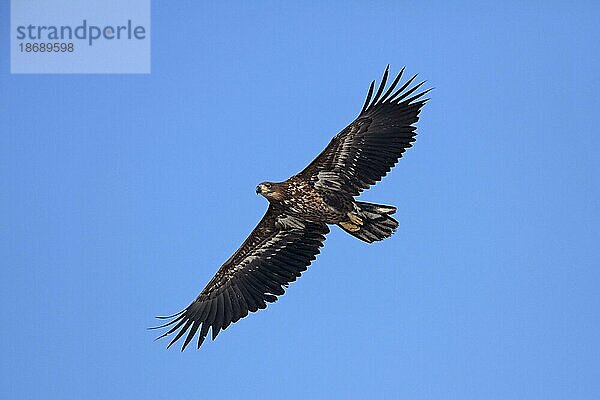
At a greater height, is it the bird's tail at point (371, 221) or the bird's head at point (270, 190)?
the bird's head at point (270, 190)

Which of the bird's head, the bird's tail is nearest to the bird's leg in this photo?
the bird's tail

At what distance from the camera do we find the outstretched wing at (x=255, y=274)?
16.2 m

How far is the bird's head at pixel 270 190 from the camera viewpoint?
1545cm

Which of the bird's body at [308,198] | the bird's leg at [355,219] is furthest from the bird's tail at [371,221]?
the bird's body at [308,198]

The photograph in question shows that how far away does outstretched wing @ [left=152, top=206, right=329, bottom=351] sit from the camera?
16156mm

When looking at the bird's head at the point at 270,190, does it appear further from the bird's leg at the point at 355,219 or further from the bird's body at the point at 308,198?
the bird's leg at the point at 355,219

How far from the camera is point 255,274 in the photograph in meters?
16.4

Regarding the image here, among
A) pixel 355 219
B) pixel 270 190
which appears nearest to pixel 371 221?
pixel 355 219

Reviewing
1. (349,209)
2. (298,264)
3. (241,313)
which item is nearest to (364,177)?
(349,209)

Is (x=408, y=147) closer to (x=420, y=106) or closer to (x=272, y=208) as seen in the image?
(x=420, y=106)

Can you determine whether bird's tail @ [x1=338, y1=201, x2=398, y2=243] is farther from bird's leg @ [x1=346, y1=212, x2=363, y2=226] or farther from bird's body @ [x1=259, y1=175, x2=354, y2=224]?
bird's body @ [x1=259, y1=175, x2=354, y2=224]

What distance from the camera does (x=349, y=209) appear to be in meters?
15.4

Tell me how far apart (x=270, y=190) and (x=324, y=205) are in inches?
31.5

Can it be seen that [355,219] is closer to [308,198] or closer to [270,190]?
[308,198]
